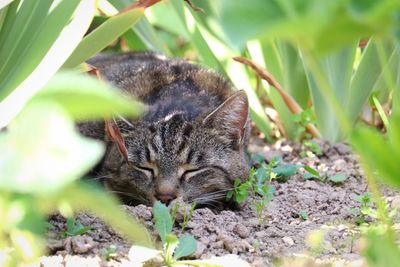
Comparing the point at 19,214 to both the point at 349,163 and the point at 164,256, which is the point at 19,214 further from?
the point at 349,163

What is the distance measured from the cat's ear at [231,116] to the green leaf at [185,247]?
91 cm

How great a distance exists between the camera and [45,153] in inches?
40.8

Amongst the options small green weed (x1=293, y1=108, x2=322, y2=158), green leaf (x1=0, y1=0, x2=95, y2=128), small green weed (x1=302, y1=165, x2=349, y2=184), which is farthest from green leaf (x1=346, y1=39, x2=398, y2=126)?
green leaf (x1=0, y1=0, x2=95, y2=128)

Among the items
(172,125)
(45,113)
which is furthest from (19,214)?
(172,125)

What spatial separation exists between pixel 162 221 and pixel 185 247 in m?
0.17

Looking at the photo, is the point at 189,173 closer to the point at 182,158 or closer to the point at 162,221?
the point at 182,158

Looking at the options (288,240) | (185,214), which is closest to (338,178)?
(288,240)

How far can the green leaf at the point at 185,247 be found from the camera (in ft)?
6.85

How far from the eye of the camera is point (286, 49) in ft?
11.6

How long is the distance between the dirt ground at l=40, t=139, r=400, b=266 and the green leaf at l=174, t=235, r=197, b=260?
0.21ft

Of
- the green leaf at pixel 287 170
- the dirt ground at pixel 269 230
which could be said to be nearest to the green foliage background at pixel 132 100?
the dirt ground at pixel 269 230

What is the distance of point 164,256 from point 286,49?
1.74 meters

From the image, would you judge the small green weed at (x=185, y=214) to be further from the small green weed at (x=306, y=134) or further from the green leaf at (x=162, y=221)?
the small green weed at (x=306, y=134)

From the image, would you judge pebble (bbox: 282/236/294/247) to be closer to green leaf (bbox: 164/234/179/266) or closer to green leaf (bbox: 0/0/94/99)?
green leaf (bbox: 164/234/179/266)
